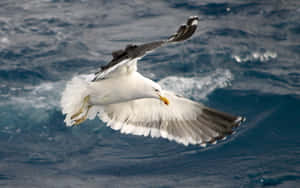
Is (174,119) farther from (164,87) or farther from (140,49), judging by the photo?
(164,87)

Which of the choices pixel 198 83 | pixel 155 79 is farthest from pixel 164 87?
pixel 198 83

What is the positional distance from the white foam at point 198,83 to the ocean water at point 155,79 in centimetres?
2

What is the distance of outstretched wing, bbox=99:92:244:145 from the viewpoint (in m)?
4.82

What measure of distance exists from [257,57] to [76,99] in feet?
15.7

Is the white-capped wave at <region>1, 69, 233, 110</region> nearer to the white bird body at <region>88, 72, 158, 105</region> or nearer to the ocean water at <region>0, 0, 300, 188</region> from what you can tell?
the ocean water at <region>0, 0, 300, 188</region>

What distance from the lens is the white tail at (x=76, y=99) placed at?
15.5 feet

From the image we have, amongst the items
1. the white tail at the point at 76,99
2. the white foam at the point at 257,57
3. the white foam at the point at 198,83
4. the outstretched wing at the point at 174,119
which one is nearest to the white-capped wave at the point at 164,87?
the white foam at the point at 198,83

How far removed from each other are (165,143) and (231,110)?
4.82 ft

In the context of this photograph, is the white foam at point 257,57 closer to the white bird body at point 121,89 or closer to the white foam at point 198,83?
the white foam at point 198,83

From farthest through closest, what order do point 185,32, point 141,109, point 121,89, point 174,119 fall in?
point 141,109, point 174,119, point 121,89, point 185,32

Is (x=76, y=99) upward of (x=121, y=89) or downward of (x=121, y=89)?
downward

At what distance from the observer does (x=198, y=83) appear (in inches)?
322

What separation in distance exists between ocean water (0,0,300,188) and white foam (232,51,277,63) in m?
0.02

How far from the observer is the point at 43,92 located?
827 centimetres
